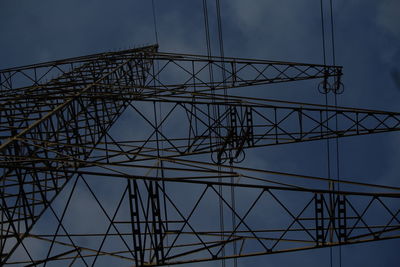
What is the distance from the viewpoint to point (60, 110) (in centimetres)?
1374

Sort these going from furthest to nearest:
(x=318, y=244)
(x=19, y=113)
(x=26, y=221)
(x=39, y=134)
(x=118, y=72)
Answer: (x=118, y=72) → (x=19, y=113) → (x=39, y=134) → (x=26, y=221) → (x=318, y=244)

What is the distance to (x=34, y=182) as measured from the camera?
1202 cm

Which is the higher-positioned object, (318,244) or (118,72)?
(118,72)

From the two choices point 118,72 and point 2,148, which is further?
point 118,72

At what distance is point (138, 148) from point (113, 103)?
4.64 metres

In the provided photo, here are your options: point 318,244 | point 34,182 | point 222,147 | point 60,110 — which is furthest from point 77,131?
point 318,244

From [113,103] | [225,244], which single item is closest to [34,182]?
[225,244]

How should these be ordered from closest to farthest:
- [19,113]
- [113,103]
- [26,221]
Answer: [26,221] < [19,113] < [113,103]

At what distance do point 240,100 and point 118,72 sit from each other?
8052mm

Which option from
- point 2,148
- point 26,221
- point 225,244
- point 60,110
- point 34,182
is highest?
point 60,110

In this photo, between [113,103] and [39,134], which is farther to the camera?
[113,103]

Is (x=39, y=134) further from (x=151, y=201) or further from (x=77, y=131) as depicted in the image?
(x=151, y=201)

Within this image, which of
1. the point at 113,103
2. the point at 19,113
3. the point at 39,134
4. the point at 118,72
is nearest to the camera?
the point at 39,134

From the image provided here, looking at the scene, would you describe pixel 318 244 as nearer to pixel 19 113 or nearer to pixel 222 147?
pixel 222 147
